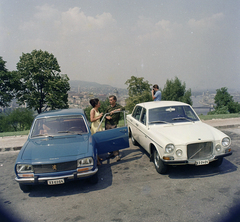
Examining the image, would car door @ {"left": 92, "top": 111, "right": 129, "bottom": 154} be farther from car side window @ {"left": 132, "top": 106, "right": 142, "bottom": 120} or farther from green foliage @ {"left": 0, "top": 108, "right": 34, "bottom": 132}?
green foliage @ {"left": 0, "top": 108, "right": 34, "bottom": 132}

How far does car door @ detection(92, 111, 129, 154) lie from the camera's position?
214 inches

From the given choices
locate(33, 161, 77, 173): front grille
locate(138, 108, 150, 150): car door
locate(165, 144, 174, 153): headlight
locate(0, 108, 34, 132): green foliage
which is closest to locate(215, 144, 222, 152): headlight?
locate(165, 144, 174, 153): headlight

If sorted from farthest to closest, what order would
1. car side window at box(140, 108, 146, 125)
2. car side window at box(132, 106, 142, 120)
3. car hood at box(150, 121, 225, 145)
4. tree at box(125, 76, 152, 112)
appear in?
1. tree at box(125, 76, 152, 112)
2. car side window at box(132, 106, 142, 120)
3. car side window at box(140, 108, 146, 125)
4. car hood at box(150, 121, 225, 145)

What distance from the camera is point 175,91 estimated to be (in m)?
68.3

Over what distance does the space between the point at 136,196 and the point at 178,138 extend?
1614 mm

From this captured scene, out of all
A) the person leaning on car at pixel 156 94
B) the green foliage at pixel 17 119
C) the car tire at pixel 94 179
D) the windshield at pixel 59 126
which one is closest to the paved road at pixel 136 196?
the car tire at pixel 94 179

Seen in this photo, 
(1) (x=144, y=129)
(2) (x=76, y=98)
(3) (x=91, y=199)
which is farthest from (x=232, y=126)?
(2) (x=76, y=98)

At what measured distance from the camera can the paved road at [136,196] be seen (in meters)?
3.38

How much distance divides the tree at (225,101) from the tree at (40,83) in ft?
109

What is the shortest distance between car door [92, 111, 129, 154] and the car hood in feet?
2.77

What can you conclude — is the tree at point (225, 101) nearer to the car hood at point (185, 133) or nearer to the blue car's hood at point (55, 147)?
the car hood at point (185, 133)

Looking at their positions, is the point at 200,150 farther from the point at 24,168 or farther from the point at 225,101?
the point at 225,101

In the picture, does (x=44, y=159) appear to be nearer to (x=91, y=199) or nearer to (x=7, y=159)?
(x=91, y=199)

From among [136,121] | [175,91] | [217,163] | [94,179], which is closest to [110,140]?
[94,179]
